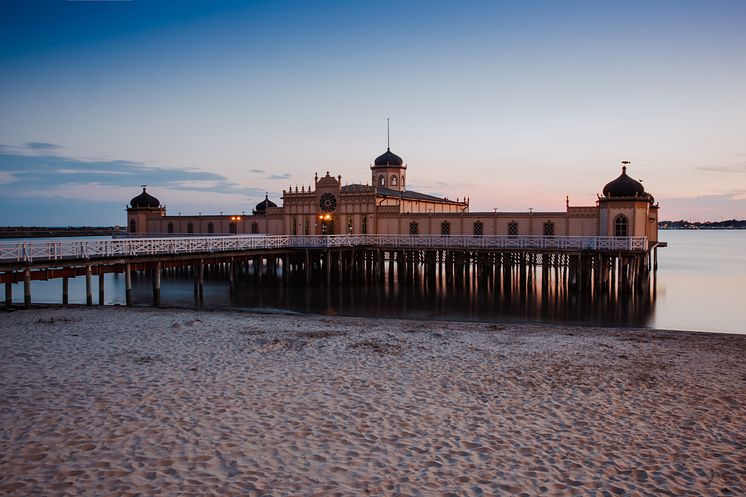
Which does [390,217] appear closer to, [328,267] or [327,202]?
[327,202]

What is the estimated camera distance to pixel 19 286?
34719mm

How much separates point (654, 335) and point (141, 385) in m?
14.4

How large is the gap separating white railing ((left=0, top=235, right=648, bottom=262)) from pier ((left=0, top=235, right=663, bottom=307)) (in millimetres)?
42

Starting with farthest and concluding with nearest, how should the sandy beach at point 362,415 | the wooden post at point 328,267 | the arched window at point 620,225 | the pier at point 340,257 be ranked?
the wooden post at point 328,267 → the arched window at point 620,225 → the pier at point 340,257 → the sandy beach at point 362,415

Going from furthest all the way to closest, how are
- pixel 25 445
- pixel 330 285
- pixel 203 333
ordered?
1. pixel 330 285
2. pixel 203 333
3. pixel 25 445

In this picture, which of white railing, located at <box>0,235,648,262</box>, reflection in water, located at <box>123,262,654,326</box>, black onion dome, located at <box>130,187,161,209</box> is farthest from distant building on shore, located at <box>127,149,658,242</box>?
reflection in water, located at <box>123,262,654,326</box>

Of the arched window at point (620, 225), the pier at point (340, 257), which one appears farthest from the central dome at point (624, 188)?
the pier at point (340, 257)

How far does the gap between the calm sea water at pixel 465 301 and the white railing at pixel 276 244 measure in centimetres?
257

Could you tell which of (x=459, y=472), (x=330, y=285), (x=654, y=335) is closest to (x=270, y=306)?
(x=330, y=285)

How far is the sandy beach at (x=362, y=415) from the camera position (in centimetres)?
703

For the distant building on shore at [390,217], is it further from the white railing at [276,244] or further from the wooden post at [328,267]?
the wooden post at [328,267]

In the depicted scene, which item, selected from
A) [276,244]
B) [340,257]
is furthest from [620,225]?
[276,244]

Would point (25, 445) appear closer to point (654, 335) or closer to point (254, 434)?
point (254, 434)

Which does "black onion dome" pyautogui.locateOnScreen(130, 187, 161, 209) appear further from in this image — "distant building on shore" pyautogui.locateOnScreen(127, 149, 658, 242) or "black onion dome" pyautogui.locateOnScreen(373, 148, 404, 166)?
"black onion dome" pyautogui.locateOnScreen(373, 148, 404, 166)
